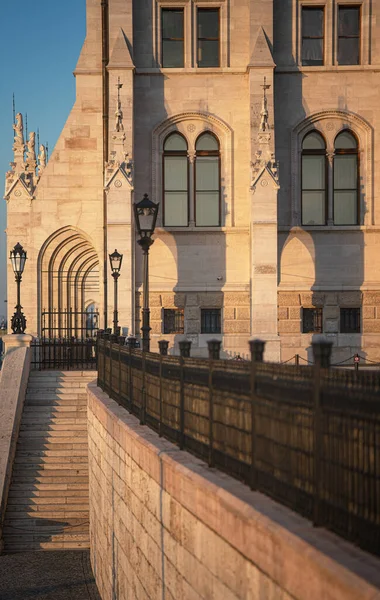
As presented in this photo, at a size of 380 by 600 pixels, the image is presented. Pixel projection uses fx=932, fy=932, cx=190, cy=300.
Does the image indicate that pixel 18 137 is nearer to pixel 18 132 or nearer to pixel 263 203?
pixel 18 132

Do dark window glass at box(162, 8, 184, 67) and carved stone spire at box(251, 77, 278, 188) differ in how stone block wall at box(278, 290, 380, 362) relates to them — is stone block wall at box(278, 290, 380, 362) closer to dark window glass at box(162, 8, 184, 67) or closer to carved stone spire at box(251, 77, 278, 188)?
carved stone spire at box(251, 77, 278, 188)

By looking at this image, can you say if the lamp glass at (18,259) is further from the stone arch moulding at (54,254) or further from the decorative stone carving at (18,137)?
the decorative stone carving at (18,137)

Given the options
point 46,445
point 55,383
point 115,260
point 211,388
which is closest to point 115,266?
point 115,260

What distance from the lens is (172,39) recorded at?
31250 millimetres

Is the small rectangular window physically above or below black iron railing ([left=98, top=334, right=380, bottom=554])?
above

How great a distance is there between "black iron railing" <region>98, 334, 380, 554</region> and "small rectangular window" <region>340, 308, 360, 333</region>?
21059mm

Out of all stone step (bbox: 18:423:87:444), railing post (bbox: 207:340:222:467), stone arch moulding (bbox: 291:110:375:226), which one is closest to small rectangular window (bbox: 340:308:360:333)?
stone arch moulding (bbox: 291:110:375:226)

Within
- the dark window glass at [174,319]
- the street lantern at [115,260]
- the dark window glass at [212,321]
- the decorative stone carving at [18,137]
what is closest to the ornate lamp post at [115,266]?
the street lantern at [115,260]

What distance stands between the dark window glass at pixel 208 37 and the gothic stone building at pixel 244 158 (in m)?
0.04

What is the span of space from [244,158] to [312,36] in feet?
15.4

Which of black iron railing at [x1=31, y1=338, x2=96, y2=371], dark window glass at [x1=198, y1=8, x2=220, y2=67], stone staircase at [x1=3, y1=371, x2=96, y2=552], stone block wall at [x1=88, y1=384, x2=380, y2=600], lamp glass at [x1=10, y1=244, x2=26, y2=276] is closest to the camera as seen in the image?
stone block wall at [x1=88, y1=384, x2=380, y2=600]

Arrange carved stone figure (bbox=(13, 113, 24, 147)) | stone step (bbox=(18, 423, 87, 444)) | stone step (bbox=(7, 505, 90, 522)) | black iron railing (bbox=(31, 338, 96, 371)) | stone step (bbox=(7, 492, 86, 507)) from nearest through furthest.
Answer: stone step (bbox=(7, 505, 90, 522)) → stone step (bbox=(7, 492, 86, 507)) → stone step (bbox=(18, 423, 87, 444)) → black iron railing (bbox=(31, 338, 96, 371)) → carved stone figure (bbox=(13, 113, 24, 147))

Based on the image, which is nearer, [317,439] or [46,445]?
[317,439]

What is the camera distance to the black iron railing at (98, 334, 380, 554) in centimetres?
545
